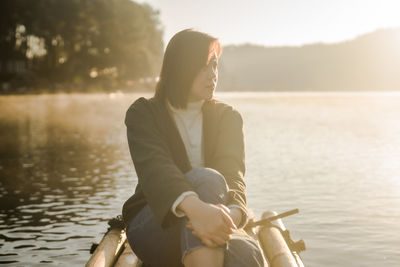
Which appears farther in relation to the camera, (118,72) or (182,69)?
(118,72)

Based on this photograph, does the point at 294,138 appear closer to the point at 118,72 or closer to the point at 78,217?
the point at 78,217

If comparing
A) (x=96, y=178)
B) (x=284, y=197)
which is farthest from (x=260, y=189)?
(x=96, y=178)

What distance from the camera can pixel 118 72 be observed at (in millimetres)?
81250

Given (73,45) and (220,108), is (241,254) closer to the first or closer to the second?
(220,108)

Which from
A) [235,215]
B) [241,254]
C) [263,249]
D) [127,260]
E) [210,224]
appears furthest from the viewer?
[263,249]

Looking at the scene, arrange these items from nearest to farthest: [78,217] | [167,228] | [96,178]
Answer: [167,228]
[78,217]
[96,178]

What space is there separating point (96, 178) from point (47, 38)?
55.9 meters

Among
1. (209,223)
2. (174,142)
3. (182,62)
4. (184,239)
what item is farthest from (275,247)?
(182,62)

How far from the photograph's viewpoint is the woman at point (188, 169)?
331 cm

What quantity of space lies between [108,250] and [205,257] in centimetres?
146

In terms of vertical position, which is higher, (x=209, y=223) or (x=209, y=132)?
(x=209, y=132)

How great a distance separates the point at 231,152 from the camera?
3912 millimetres

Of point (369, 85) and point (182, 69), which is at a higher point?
point (182, 69)

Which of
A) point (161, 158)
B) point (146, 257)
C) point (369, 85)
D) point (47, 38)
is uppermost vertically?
point (161, 158)
